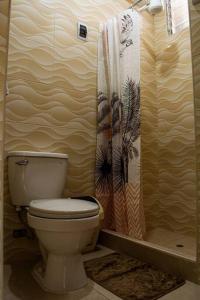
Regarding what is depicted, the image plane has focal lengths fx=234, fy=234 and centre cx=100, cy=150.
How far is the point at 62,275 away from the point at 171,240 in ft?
3.13

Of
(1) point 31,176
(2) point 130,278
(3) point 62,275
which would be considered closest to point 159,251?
(2) point 130,278

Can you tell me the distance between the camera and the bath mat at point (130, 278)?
111cm

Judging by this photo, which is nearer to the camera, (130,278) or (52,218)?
(52,218)

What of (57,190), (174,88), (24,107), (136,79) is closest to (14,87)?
(24,107)

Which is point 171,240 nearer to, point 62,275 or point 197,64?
point 62,275

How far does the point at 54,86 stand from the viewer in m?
1.67

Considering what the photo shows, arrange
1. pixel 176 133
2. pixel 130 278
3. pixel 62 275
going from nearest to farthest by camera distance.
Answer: pixel 62 275, pixel 130 278, pixel 176 133

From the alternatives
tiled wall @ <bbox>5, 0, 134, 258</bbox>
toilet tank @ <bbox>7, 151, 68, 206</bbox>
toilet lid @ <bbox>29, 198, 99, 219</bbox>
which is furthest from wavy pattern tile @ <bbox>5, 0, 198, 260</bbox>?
toilet lid @ <bbox>29, 198, 99, 219</bbox>

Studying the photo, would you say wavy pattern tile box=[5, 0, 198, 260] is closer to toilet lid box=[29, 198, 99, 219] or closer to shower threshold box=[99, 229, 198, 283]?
shower threshold box=[99, 229, 198, 283]

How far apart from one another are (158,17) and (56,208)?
84.1 inches

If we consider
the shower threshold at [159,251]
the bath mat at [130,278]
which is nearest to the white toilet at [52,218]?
the bath mat at [130,278]

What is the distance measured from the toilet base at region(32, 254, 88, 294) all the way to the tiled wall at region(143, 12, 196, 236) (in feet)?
3.41

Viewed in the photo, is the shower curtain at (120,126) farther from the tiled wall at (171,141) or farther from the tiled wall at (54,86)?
the tiled wall at (171,141)

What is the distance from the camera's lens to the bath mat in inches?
43.7
